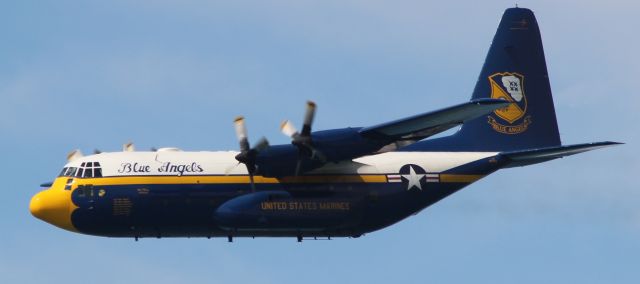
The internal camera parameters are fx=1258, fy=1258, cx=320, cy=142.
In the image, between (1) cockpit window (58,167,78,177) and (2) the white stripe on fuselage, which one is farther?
(1) cockpit window (58,167,78,177)

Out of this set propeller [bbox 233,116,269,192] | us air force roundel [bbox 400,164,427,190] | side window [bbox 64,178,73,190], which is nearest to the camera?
propeller [bbox 233,116,269,192]

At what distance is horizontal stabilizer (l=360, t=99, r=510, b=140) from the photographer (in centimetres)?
3784

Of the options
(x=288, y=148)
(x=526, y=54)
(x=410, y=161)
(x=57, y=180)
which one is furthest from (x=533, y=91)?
(x=57, y=180)

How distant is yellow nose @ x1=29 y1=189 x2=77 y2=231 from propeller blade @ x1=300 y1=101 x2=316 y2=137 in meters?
8.61

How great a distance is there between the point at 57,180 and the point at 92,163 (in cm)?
148

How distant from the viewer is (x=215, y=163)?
42000mm

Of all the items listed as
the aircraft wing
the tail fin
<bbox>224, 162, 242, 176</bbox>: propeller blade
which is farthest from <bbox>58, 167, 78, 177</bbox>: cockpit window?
the tail fin

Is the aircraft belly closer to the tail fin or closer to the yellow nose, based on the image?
the yellow nose

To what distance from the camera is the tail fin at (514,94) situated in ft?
145

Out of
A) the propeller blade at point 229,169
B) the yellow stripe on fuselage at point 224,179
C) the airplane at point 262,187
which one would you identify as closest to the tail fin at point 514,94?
the airplane at point 262,187

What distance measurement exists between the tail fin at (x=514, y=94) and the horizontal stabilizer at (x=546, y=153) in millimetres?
1163

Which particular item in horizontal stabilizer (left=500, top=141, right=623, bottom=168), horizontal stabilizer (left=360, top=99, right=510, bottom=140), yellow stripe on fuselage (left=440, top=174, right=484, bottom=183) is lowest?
yellow stripe on fuselage (left=440, top=174, right=484, bottom=183)

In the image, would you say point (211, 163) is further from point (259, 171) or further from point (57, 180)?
point (57, 180)

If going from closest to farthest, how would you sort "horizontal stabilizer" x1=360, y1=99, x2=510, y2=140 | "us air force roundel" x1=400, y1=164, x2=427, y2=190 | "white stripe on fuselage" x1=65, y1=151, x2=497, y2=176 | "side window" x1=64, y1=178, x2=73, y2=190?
1. "horizontal stabilizer" x1=360, y1=99, x2=510, y2=140
2. "white stripe on fuselage" x1=65, y1=151, x2=497, y2=176
3. "us air force roundel" x1=400, y1=164, x2=427, y2=190
4. "side window" x1=64, y1=178, x2=73, y2=190
